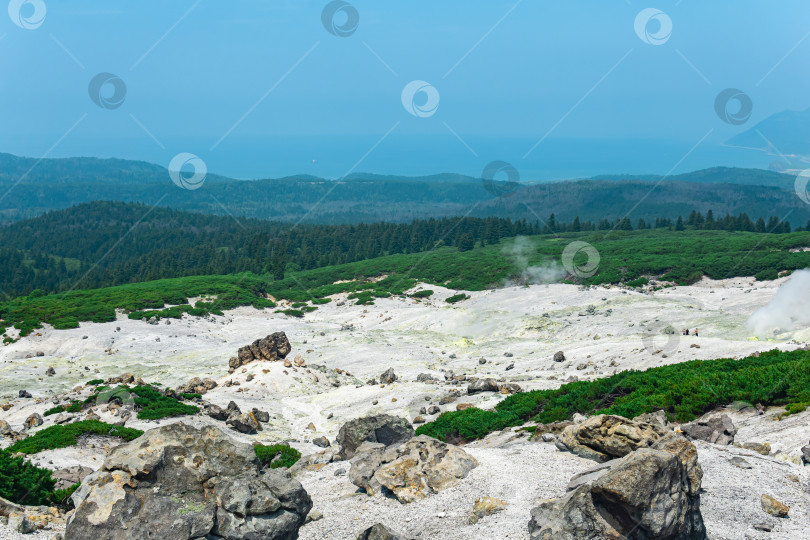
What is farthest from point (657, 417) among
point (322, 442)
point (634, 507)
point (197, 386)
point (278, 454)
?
point (197, 386)

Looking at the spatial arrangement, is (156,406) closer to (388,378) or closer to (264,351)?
(264,351)

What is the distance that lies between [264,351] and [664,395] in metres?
23.0

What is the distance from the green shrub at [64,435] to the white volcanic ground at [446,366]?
54cm

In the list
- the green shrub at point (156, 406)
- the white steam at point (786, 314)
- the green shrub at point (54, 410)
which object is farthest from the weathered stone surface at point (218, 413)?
the white steam at point (786, 314)

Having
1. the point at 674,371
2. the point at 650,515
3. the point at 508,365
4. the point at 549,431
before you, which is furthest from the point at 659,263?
the point at 650,515

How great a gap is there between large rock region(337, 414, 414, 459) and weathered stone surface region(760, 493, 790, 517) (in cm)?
921

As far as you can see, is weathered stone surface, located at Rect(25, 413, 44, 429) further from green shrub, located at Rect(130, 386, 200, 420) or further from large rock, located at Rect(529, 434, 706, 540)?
large rock, located at Rect(529, 434, 706, 540)

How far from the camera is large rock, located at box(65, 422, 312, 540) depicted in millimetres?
9914

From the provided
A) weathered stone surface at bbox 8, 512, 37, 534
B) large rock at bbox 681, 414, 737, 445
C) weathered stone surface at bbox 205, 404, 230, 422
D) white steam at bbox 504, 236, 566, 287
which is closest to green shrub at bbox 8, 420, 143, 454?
weathered stone surface at bbox 205, 404, 230, 422

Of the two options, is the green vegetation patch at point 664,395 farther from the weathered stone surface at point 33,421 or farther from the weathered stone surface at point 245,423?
the weathered stone surface at point 33,421

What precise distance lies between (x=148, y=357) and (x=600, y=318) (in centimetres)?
3131

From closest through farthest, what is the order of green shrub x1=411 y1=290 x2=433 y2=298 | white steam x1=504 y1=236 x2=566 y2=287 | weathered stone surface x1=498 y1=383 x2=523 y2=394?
weathered stone surface x1=498 y1=383 x2=523 y2=394 < green shrub x1=411 y1=290 x2=433 y2=298 < white steam x1=504 y1=236 x2=566 y2=287

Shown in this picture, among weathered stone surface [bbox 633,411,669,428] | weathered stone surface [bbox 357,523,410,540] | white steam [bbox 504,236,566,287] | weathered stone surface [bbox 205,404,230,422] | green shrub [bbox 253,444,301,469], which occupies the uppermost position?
white steam [bbox 504,236,566,287]

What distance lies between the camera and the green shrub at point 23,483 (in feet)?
45.9
